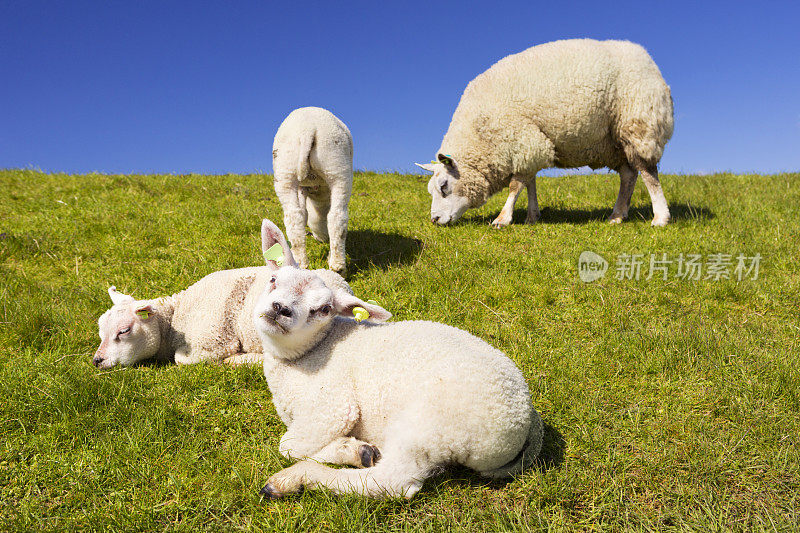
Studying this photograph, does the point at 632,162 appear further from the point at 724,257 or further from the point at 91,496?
the point at 91,496

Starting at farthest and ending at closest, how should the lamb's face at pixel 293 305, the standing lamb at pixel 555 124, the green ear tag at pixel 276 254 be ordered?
the standing lamb at pixel 555 124 < the green ear tag at pixel 276 254 < the lamb's face at pixel 293 305

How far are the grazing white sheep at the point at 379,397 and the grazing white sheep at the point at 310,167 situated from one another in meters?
2.68

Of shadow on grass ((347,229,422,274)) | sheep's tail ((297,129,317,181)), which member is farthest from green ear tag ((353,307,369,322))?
shadow on grass ((347,229,422,274))

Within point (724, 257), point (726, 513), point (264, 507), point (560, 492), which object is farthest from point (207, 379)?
point (724, 257)

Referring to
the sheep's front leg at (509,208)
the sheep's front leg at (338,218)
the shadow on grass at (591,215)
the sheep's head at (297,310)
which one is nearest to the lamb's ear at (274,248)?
the sheep's head at (297,310)

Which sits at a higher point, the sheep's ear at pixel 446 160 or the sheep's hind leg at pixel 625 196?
the sheep's ear at pixel 446 160

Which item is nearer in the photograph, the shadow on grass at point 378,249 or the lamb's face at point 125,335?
the lamb's face at point 125,335

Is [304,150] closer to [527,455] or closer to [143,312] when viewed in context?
[143,312]

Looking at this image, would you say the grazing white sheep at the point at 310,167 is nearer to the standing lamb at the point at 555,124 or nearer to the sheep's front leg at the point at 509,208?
the standing lamb at the point at 555,124

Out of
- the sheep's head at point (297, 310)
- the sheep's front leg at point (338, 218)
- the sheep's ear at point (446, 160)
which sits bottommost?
the sheep's head at point (297, 310)

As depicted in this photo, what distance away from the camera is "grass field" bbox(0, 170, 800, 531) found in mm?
2840

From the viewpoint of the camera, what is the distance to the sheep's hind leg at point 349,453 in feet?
9.25

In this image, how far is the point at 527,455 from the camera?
297 cm

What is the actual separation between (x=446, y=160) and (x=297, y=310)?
249 inches
